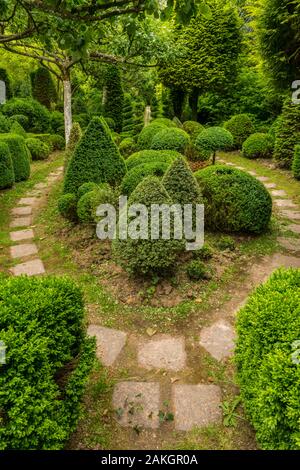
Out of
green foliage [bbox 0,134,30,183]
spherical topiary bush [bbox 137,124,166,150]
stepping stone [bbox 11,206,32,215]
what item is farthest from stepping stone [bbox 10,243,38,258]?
spherical topiary bush [bbox 137,124,166,150]

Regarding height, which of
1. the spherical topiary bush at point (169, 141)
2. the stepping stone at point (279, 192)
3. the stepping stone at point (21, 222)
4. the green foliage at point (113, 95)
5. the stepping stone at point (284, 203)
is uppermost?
the green foliage at point (113, 95)

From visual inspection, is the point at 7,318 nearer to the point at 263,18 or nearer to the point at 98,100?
the point at 263,18

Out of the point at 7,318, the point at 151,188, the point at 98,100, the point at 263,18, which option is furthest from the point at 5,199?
the point at 98,100

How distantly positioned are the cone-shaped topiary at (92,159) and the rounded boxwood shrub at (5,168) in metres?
3.05

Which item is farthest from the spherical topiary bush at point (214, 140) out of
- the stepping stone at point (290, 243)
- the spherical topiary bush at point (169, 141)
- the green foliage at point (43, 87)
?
the green foliage at point (43, 87)

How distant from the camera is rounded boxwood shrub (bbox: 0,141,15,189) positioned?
9.75m

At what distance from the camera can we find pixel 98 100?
23250 mm

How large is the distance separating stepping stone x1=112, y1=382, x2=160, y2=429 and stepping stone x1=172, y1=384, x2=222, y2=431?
8.1 inches

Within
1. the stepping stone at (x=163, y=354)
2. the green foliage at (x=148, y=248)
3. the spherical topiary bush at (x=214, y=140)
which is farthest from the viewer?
the spherical topiary bush at (x=214, y=140)

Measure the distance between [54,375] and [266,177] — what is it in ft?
33.3

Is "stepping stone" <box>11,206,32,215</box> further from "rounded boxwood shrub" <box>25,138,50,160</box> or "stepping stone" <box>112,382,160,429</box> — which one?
"stepping stone" <box>112,382,160,429</box>

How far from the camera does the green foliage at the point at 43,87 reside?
2209cm

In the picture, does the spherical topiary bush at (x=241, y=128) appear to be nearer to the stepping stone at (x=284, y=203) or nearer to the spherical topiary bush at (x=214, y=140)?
the spherical topiary bush at (x=214, y=140)
